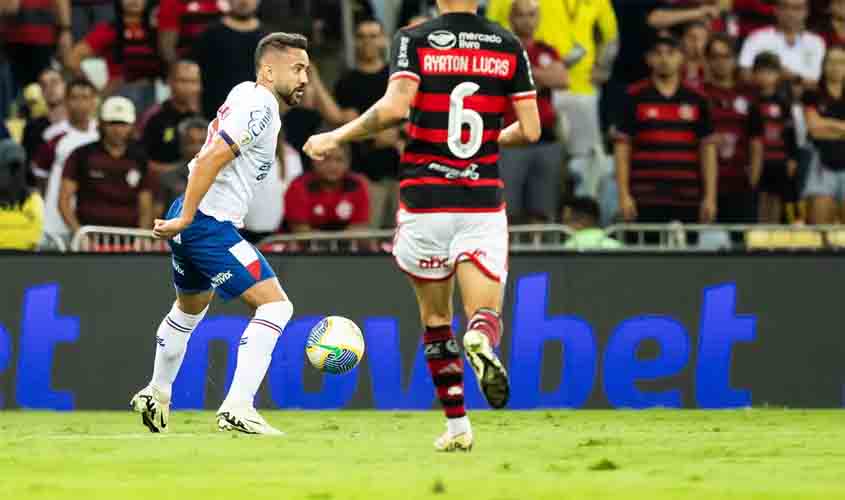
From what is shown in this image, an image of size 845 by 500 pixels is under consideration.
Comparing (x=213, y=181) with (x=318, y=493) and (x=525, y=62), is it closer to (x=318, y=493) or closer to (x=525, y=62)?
(x=525, y=62)

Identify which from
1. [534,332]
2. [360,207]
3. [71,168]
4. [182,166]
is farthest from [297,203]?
[534,332]

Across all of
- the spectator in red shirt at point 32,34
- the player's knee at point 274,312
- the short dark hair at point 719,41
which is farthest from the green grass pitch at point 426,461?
the spectator in red shirt at point 32,34

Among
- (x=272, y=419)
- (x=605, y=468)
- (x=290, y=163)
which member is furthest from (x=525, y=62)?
(x=290, y=163)

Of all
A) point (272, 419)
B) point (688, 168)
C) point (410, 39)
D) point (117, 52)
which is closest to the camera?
point (410, 39)

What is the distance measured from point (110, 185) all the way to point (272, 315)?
235 inches

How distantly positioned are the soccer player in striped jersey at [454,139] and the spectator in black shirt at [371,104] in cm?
819

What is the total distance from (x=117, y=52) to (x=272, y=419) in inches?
260

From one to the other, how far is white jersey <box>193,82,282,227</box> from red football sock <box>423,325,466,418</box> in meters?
2.11

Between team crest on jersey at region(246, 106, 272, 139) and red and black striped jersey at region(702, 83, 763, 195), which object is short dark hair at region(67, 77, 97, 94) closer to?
red and black striped jersey at region(702, 83, 763, 195)

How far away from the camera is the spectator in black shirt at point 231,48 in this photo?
58.8ft

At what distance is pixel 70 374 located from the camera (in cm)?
1567

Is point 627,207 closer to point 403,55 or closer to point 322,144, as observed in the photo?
point 403,55

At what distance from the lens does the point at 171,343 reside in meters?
11.9

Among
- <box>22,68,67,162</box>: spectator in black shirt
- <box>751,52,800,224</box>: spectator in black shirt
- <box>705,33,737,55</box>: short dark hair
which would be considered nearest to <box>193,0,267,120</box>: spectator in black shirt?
<box>22,68,67,162</box>: spectator in black shirt
